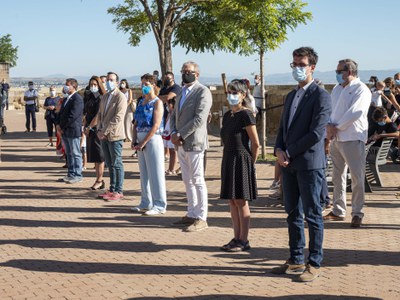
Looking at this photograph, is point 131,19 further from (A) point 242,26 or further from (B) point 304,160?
(B) point 304,160

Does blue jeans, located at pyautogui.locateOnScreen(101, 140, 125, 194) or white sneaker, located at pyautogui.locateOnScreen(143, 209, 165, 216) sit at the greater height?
blue jeans, located at pyautogui.locateOnScreen(101, 140, 125, 194)

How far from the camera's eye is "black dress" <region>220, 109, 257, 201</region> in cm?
851

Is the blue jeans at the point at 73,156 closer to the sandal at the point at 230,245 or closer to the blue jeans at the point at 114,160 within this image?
the blue jeans at the point at 114,160

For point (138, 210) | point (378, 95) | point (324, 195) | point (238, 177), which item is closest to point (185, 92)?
point (238, 177)

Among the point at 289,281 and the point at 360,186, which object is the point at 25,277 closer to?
the point at 289,281

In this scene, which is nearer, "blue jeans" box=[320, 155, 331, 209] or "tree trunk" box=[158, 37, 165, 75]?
"blue jeans" box=[320, 155, 331, 209]

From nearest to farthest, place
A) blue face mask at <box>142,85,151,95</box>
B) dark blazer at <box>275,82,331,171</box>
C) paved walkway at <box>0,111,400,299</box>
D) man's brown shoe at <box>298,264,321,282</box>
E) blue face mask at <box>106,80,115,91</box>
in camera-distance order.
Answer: paved walkway at <box>0,111,400,299</box> → man's brown shoe at <box>298,264,321,282</box> → dark blazer at <box>275,82,331,171</box> → blue face mask at <box>142,85,151,95</box> → blue face mask at <box>106,80,115,91</box>

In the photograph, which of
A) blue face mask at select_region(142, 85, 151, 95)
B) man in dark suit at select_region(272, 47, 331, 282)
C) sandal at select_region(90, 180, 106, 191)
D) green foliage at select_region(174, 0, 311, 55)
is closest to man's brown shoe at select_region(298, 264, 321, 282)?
man in dark suit at select_region(272, 47, 331, 282)

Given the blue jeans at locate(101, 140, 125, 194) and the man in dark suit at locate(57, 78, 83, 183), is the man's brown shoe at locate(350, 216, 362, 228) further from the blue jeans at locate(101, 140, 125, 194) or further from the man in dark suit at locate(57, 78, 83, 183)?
the man in dark suit at locate(57, 78, 83, 183)

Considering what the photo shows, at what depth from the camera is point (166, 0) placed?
83.6 ft

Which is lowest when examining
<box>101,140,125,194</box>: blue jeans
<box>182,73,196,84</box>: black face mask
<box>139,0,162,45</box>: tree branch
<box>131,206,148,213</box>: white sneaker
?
<box>131,206,148,213</box>: white sneaker

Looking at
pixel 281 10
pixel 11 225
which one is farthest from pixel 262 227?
pixel 281 10

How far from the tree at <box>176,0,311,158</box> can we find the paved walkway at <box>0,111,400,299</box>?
6.93 m

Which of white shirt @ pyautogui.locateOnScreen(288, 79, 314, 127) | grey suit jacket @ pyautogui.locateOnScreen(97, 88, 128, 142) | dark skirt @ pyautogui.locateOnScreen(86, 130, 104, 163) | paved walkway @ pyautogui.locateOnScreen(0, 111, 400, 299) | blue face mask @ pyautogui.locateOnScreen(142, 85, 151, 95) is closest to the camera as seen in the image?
paved walkway @ pyautogui.locateOnScreen(0, 111, 400, 299)
